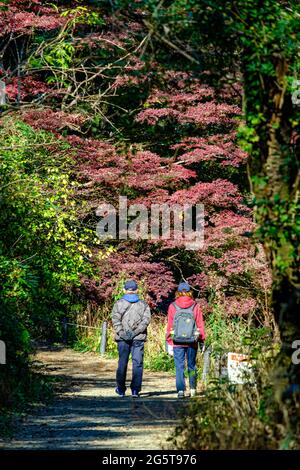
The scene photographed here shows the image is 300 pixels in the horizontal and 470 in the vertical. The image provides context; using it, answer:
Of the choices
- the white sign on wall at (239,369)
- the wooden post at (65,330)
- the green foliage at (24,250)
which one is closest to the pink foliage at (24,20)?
the green foliage at (24,250)

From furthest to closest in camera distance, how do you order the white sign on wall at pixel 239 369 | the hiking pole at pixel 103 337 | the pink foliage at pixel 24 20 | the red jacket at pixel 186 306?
the pink foliage at pixel 24 20, the hiking pole at pixel 103 337, the red jacket at pixel 186 306, the white sign on wall at pixel 239 369

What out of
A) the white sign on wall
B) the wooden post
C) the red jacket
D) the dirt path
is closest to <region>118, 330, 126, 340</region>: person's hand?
the red jacket

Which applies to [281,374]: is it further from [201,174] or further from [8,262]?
[201,174]

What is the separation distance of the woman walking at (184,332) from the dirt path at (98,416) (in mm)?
423

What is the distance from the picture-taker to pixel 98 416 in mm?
11867

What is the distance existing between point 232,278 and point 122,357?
275 inches

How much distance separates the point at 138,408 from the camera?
12.7m

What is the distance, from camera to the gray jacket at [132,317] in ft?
46.1

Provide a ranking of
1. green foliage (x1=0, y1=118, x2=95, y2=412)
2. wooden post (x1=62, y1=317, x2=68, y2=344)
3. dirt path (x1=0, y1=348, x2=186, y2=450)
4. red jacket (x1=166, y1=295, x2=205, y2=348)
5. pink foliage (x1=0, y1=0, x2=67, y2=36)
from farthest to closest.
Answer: wooden post (x1=62, y1=317, x2=68, y2=344) → pink foliage (x1=0, y1=0, x2=67, y2=36) → red jacket (x1=166, y1=295, x2=205, y2=348) → green foliage (x1=0, y1=118, x2=95, y2=412) → dirt path (x1=0, y1=348, x2=186, y2=450)

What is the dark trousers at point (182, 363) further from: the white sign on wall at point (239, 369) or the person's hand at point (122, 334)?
the white sign on wall at point (239, 369)

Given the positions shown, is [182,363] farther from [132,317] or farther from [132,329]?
[132,317]

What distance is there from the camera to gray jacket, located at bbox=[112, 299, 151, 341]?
46.1 feet

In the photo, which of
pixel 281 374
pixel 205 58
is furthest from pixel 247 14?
pixel 281 374

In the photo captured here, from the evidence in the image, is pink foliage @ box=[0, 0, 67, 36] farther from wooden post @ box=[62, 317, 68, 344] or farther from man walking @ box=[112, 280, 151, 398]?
man walking @ box=[112, 280, 151, 398]
